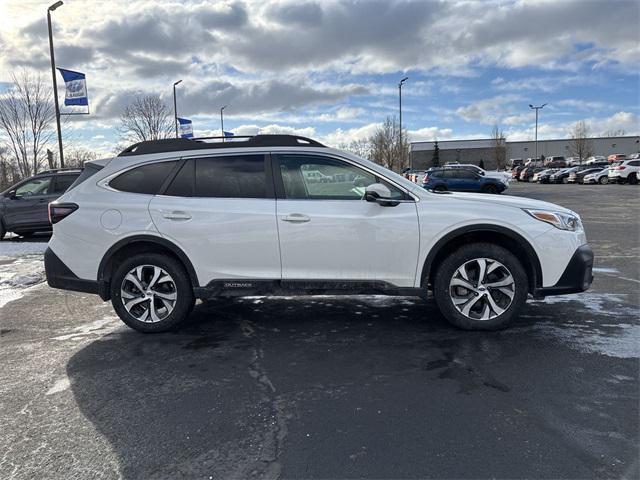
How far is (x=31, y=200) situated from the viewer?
12.2m

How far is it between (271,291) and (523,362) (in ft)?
7.55

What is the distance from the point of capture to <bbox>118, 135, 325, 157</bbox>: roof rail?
16.0 feet

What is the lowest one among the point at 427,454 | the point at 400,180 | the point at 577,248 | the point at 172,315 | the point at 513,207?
the point at 427,454

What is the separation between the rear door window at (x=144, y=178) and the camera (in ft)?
15.9

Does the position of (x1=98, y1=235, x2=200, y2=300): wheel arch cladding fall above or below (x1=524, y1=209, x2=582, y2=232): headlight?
below

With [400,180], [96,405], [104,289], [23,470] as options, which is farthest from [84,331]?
[400,180]

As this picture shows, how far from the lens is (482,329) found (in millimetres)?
4613

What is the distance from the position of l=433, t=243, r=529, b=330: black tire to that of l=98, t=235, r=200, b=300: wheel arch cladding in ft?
7.77

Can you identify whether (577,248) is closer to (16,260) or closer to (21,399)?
(21,399)

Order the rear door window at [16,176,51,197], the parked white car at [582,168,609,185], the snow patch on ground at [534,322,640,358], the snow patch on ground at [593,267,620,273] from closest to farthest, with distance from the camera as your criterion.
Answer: the snow patch on ground at [534,322,640,358] → the snow patch on ground at [593,267,620,273] → the rear door window at [16,176,51,197] → the parked white car at [582,168,609,185]

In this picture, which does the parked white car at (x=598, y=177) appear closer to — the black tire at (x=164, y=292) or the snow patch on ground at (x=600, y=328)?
the snow patch on ground at (x=600, y=328)

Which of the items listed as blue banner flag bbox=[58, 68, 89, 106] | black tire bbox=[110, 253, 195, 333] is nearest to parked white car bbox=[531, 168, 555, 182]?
blue banner flag bbox=[58, 68, 89, 106]

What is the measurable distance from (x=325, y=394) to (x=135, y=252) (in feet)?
8.38

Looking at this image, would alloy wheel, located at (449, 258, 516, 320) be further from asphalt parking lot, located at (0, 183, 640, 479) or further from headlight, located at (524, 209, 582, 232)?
headlight, located at (524, 209, 582, 232)
